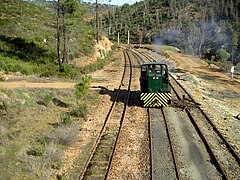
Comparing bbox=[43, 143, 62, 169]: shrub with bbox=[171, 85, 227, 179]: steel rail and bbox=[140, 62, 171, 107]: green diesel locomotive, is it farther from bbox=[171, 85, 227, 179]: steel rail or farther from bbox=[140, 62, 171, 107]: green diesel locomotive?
bbox=[140, 62, 171, 107]: green diesel locomotive

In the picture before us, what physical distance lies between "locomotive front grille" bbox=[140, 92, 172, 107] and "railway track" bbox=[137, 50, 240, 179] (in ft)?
3.42

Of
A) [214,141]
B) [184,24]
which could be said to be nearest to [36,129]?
[214,141]

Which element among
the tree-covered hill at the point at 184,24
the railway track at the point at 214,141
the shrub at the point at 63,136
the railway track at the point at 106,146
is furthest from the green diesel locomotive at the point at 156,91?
the tree-covered hill at the point at 184,24

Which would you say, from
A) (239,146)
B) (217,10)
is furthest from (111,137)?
(217,10)

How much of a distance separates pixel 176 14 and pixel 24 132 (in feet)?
464

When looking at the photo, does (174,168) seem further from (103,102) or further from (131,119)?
(103,102)

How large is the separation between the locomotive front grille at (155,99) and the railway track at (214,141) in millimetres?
1041

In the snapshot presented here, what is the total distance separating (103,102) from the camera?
23.0 m

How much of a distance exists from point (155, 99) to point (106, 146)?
7.05 meters

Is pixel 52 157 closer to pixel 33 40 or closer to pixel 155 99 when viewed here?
pixel 155 99

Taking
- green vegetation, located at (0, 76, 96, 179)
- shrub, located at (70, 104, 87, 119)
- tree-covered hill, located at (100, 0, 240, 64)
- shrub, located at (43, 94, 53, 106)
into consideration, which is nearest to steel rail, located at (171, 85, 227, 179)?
green vegetation, located at (0, 76, 96, 179)

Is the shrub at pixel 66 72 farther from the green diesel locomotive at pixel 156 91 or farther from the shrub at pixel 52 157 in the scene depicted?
the shrub at pixel 52 157

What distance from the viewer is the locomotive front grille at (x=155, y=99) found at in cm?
2106

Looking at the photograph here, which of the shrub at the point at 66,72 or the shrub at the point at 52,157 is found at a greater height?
the shrub at the point at 66,72
